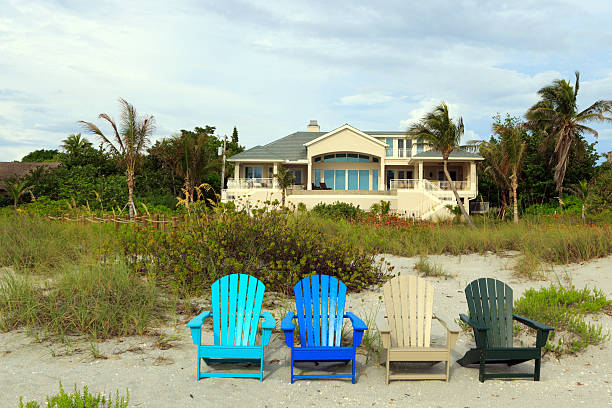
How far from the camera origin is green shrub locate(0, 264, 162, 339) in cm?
580

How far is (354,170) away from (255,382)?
28.5 m

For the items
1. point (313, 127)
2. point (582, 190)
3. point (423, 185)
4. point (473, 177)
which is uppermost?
point (313, 127)

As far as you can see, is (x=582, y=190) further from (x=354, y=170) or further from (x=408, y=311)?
(x=408, y=311)

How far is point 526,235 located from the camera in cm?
1115

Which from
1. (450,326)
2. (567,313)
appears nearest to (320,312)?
(450,326)

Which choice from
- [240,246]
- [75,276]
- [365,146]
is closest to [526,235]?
[240,246]

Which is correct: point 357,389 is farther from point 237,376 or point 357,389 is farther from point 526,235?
point 526,235

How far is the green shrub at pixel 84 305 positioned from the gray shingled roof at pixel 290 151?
24.8 m

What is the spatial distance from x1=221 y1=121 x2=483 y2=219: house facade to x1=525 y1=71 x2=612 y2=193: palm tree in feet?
15.2

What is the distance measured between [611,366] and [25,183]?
92.6 feet

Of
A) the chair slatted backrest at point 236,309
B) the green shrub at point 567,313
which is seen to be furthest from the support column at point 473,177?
the chair slatted backrest at point 236,309

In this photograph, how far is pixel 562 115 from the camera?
29.0m

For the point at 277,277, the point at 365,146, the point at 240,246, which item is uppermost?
the point at 365,146

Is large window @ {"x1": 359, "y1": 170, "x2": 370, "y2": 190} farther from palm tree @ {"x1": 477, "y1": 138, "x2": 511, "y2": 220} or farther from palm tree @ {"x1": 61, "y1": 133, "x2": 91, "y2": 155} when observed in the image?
palm tree @ {"x1": 61, "y1": 133, "x2": 91, "y2": 155}
